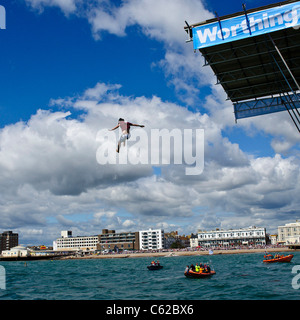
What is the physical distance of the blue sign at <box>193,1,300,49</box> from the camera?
59.6 feet

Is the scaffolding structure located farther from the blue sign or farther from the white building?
the white building

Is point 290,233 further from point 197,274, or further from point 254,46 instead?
point 254,46

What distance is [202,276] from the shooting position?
149ft

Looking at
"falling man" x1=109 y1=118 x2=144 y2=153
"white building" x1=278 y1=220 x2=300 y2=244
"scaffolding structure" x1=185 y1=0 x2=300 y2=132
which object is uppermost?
"scaffolding structure" x1=185 y1=0 x2=300 y2=132

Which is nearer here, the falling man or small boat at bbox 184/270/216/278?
the falling man

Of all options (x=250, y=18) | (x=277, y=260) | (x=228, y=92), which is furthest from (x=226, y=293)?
(x=277, y=260)

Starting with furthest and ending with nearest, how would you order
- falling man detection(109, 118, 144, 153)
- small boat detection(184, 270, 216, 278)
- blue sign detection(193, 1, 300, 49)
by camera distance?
1. small boat detection(184, 270, 216, 278)
2. blue sign detection(193, 1, 300, 49)
3. falling man detection(109, 118, 144, 153)

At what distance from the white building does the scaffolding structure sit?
165728 mm

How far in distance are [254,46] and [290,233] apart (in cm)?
17440

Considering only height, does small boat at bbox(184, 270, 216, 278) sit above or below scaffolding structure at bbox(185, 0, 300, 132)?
below

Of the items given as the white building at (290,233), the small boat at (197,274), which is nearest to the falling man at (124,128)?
the small boat at (197,274)

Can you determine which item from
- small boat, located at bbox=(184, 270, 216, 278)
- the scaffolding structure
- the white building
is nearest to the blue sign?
the scaffolding structure

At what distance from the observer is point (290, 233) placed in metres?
174
